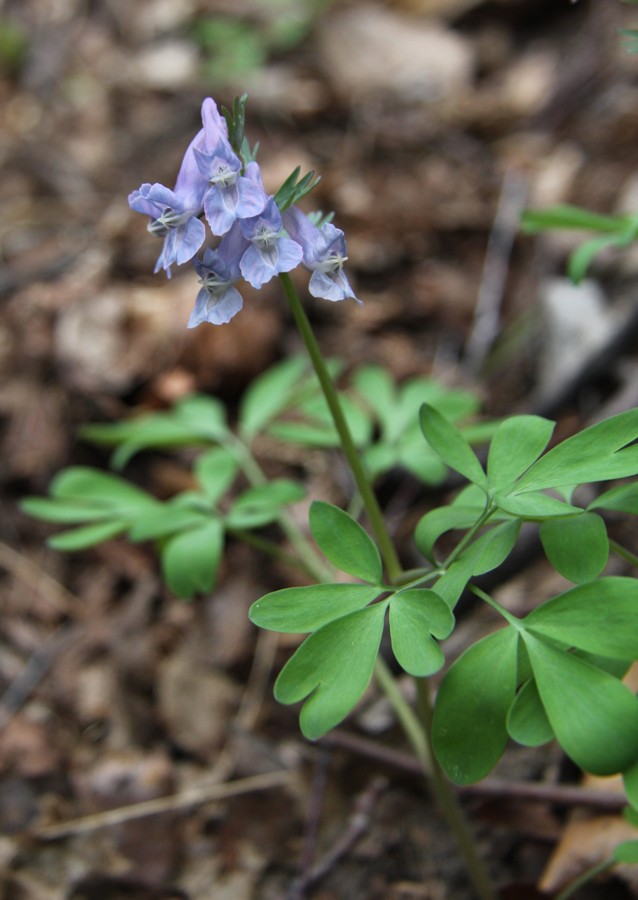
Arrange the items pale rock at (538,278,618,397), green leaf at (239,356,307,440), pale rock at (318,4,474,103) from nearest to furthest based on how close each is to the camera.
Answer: green leaf at (239,356,307,440)
pale rock at (538,278,618,397)
pale rock at (318,4,474,103)

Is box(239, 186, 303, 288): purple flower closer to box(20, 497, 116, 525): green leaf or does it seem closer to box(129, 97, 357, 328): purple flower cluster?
box(129, 97, 357, 328): purple flower cluster

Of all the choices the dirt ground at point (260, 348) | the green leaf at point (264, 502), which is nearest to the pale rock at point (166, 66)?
the dirt ground at point (260, 348)

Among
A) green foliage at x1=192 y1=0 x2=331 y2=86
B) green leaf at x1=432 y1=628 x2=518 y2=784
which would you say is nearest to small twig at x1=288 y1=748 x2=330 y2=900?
green leaf at x1=432 y1=628 x2=518 y2=784

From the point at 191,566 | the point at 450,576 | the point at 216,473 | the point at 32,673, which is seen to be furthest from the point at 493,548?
the point at 32,673

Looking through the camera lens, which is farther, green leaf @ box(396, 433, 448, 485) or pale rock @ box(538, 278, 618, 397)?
pale rock @ box(538, 278, 618, 397)

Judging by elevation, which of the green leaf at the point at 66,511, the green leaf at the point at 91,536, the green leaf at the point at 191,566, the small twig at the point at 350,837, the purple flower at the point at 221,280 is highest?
the purple flower at the point at 221,280

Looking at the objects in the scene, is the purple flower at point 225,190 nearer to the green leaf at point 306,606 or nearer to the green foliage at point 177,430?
the green leaf at point 306,606

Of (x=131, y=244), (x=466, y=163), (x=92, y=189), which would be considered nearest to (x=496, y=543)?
(x=131, y=244)
